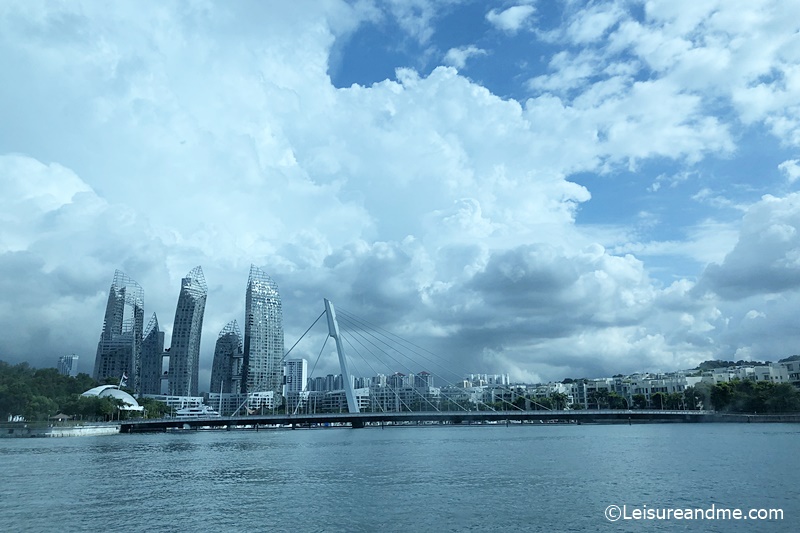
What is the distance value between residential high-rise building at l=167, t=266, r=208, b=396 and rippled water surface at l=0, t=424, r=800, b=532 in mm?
129899

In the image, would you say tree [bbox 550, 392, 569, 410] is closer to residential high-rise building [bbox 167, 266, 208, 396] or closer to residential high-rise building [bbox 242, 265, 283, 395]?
residential high-rise building [bbox 242, 265, 283, 395]

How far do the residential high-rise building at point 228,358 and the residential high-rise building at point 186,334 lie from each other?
8028mm

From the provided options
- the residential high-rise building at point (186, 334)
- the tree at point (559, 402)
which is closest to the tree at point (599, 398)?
the tree at point (559, 402)

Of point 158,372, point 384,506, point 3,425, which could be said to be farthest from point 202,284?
point 384,506

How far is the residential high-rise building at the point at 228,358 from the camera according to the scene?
17800 centimetres

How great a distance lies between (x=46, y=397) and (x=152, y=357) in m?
90.6

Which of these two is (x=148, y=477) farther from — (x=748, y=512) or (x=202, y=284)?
(x=202, y=284)

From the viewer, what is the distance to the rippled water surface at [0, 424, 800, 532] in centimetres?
1867

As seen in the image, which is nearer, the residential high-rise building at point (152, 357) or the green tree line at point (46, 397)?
the green tree line at point (46, 397)

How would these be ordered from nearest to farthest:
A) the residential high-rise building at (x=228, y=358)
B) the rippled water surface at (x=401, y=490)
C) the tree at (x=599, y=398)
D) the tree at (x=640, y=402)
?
1. the rippled water surface at (x=401, y=490)
2. the tree at (x=640, y=402)
3. the tree at (x=599, y=398)
4. the residential high-rise building at (x=228, y=358)

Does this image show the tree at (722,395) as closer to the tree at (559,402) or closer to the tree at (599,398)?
the tree at (599,398)

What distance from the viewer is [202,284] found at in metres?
169

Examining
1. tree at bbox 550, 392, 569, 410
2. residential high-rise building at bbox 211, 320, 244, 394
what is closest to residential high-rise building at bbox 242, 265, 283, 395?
residential high-rise building at bbox 211, 320, 244, 394

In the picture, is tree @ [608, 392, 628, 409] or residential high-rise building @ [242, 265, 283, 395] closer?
tree @ [608, 392, 628, 409]
